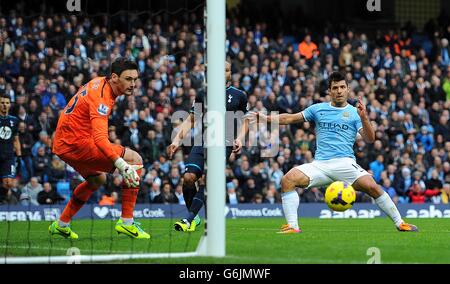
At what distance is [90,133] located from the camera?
13.3 metres

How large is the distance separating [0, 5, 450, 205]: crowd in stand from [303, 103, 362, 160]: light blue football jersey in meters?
7.74

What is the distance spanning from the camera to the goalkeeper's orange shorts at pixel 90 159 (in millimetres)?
13211

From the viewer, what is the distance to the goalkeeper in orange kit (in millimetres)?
12982

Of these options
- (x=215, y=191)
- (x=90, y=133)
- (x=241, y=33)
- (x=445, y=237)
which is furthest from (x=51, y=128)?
(x=215, y=191)

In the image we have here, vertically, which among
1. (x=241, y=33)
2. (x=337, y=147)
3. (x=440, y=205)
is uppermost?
(x=241, y=33)

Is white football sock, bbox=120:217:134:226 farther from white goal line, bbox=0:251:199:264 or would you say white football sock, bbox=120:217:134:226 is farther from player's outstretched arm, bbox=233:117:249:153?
white goal line, bbox=0:251:199:264

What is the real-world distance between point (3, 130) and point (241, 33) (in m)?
10.8

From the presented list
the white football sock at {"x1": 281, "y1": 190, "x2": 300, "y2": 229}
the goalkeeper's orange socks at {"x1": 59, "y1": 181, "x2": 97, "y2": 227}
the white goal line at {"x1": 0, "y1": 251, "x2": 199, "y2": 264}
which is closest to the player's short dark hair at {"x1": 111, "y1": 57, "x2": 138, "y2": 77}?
the goalkeeper's orange socks at {"x1": 59, "y1": 181, "x2": 97, "y2": 227}

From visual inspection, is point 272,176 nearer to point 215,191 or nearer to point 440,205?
point 440,205

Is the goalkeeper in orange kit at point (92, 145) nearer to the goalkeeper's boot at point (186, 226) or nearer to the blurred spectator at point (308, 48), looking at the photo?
the goalkeeper's boot at point (186, 226)

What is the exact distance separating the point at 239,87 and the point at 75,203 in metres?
14.4

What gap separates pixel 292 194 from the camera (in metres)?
13.9

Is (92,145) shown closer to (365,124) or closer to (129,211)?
(129,211)
